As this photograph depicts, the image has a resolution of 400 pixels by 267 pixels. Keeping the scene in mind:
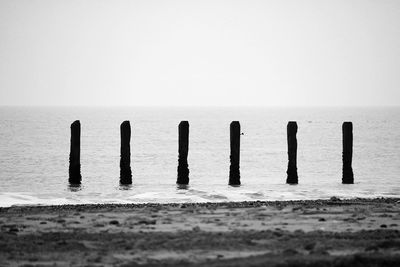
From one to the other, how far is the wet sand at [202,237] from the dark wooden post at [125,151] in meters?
9.09

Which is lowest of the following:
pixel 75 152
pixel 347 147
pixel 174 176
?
pixel 174 176

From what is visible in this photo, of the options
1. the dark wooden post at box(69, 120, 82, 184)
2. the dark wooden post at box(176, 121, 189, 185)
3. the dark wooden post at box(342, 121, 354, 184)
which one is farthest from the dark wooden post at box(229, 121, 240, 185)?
the dark wooden post at box(69, 120, 82, 184)

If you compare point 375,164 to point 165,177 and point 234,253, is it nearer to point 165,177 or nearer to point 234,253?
point 165,177

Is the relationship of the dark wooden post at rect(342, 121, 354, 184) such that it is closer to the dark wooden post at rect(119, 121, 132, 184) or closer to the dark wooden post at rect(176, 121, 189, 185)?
the dark wooden post at rect(176, 121, 189, 185)

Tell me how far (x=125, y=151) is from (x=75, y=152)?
1719 millimetres

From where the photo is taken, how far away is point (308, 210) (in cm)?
1302

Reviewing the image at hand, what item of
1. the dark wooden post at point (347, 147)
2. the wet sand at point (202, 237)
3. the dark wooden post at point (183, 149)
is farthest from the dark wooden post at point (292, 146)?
the wet sand at point (202, 237)

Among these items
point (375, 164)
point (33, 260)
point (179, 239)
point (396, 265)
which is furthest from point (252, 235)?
point (375, 164)

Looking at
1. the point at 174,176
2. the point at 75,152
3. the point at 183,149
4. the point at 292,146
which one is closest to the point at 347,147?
the point at 292,146

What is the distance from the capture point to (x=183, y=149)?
2283 centimetres

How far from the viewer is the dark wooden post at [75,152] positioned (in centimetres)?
2245

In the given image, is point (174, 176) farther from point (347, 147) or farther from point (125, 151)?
point (347, 147)

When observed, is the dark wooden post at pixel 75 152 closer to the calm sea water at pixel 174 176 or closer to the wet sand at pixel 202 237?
the calm sea water at pixel 174 176

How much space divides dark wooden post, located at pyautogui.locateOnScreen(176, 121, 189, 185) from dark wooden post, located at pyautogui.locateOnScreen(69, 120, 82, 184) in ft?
11.3
